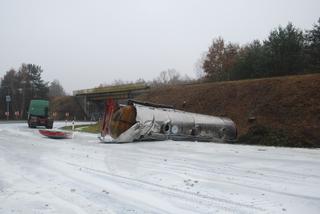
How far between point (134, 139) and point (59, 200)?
12.8m

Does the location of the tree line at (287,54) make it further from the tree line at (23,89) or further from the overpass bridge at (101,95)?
the tree line at (23,89)

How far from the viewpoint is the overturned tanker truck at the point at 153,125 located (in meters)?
18.9

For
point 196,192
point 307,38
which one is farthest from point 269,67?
point 196,192

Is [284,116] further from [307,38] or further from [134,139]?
[307,38]

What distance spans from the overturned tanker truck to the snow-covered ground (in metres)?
7.27

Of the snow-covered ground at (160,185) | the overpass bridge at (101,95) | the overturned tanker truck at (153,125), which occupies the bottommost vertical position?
the snow-covered ground at (160,185)

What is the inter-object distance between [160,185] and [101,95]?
4992cm

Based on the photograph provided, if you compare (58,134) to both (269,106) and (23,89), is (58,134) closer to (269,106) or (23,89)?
(269,106)

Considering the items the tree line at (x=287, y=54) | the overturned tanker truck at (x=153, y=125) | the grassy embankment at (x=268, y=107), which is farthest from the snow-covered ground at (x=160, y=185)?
the tree line at (x=287, y=54)

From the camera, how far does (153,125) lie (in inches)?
758

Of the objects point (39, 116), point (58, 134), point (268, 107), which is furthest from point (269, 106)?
point (39, 116)

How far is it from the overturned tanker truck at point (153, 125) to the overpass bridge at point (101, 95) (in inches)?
880

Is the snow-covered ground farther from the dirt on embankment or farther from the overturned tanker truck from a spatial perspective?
the overturned tanker truck

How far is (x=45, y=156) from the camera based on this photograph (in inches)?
480
